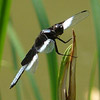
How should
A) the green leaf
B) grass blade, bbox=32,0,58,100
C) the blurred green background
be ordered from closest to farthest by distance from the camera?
the green leaf
grass blade, bbox=32,0,58,100
the blurred green background

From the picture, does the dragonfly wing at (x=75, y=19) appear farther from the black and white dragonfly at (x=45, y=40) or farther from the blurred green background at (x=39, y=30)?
the blurred green background at (x=39, y=30)

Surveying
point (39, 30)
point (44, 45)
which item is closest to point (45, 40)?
point (44, 45)

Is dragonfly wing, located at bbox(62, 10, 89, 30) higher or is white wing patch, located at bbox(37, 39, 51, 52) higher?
dragonfly wing, located at bbox(62, 10, 89, 30)

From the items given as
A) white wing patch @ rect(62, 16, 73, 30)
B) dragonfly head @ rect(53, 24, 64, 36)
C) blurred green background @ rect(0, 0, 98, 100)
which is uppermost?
white wing patch @ rect(62, 16, 73, 30)

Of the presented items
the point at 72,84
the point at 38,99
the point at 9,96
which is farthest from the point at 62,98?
the point at 9,96

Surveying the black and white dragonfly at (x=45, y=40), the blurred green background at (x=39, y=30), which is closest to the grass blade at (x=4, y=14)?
the black and white dragonfly at (x=45, y=40)

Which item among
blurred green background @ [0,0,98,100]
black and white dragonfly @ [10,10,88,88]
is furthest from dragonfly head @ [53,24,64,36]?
blurred green background @ [0,0,98,100]

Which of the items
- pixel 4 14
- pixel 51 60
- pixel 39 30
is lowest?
pixel 39 30

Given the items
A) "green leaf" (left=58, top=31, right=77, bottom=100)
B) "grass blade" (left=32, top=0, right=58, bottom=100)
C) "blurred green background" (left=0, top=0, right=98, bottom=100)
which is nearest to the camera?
"green leaf" (left=58, top=31, right=77, bottom=100)

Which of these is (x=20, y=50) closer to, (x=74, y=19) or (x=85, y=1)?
(x=74, y=19)

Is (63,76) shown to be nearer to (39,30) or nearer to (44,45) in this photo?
(44,45)

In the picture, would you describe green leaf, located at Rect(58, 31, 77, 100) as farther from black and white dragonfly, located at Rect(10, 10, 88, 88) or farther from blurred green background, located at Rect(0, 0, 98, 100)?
blurred green background, located at Rect(0, 0, 98, 100)

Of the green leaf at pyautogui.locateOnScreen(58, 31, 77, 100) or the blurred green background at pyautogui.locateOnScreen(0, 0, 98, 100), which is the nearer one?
the green leaf at pyautogui.locateOnScreen(58, 31, 77, 100)
